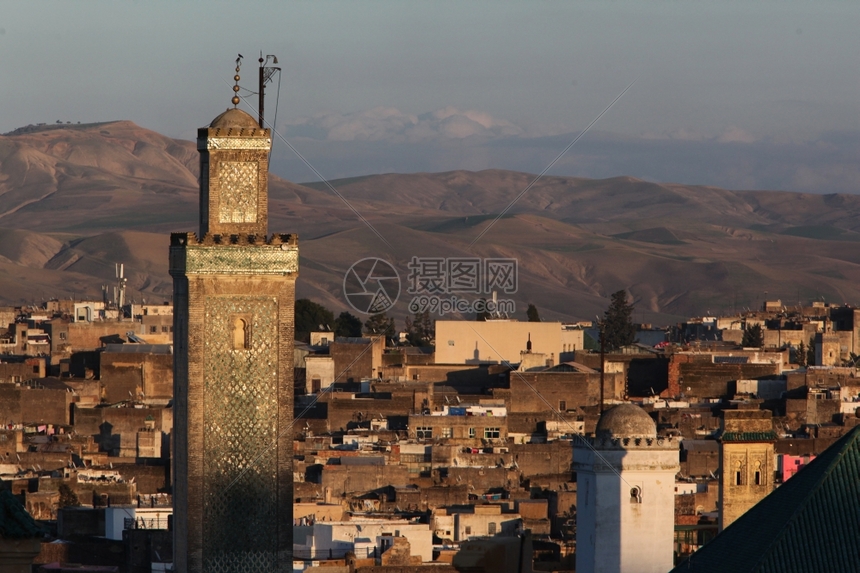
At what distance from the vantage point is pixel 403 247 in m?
176

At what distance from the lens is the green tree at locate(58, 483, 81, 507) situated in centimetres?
3466

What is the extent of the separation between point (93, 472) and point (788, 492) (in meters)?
22.6

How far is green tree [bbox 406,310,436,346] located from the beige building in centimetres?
781

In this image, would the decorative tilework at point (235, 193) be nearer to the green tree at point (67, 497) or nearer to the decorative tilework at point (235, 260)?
the decorative tilework at point (235, 260)

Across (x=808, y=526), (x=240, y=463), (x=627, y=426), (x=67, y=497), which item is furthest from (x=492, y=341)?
(x=808, y=526)

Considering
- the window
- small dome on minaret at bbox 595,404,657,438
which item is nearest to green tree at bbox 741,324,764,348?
the window

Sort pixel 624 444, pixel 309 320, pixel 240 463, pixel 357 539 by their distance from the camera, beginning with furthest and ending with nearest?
pixel 309 320 → pixel 357 539 → pixel 624 444 → pixel 240 463

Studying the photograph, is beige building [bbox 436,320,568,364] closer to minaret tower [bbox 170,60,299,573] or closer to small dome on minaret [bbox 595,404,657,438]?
small dome on minaret [bbox 595,404,657,438]

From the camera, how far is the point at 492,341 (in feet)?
210

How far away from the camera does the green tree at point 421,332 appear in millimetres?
75750

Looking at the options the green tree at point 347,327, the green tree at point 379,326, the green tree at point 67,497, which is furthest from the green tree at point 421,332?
the green tree at point 67,497

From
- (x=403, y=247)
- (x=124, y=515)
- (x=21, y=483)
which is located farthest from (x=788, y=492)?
(x=403, y=247)

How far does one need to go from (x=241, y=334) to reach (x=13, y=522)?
9.92 metres

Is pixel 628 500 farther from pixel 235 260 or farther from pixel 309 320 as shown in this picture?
pixel 309 320
